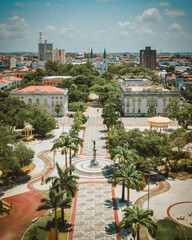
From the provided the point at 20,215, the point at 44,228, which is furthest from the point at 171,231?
the point at 20,215

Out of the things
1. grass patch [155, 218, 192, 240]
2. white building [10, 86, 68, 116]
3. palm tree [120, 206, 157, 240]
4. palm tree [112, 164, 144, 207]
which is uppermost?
white building [10, 86, 68, 116]

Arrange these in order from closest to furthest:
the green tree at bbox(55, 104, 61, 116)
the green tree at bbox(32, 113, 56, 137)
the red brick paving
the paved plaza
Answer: the red brick paving → the paved plaza → the green tree at bbox(32, 113, 56, 137) → the green tree at bbox(55, 104, 61, 116)

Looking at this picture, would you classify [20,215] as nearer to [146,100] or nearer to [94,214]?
[94,214]

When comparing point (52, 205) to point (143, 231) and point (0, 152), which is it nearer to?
point (143, 231)

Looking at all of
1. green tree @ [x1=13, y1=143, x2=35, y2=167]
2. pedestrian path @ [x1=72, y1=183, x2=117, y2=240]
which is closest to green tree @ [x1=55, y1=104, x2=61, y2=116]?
green tree @ [x1=13, y1=143, x2=35, y2=167]

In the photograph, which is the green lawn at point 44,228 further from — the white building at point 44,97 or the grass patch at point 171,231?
the white building at point 44,97

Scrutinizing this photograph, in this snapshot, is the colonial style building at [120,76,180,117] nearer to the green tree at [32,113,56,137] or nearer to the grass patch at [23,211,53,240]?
the green tree at [32,113,56,137]

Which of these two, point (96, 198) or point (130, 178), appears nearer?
point (130, 178)
